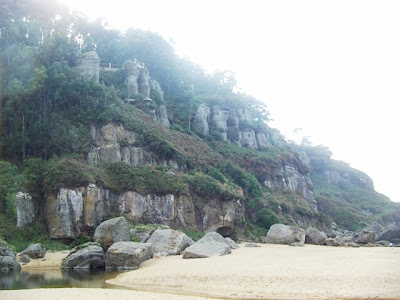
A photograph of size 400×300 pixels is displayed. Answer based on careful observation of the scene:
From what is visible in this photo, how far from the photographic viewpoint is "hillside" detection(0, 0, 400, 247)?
3478 centimetres

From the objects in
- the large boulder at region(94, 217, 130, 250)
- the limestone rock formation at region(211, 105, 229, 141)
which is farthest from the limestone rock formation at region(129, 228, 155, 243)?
the limestone rock formation at region(211, 105, 229, 141)

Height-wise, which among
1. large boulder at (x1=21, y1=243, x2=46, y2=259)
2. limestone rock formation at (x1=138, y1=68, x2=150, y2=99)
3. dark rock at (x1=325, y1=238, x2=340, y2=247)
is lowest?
dark rock at (x1=325, y1=238, x2=340, y2=247)

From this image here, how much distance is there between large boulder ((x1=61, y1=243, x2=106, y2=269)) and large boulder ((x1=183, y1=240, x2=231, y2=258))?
589 centimetres

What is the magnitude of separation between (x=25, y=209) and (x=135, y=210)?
9.81 m

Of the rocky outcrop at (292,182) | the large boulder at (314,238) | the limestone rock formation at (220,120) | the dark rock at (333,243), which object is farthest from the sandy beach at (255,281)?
the limestone rock formation at (220,120)

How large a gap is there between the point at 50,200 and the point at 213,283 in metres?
21.5

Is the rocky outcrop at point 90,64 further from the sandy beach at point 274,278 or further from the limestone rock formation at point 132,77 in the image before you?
the sandy beach at point 274,278

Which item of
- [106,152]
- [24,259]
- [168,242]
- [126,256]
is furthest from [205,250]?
[106,152]

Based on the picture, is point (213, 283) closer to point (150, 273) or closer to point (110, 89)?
point (150, 273)

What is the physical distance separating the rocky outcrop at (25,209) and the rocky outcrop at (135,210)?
49.0 inches

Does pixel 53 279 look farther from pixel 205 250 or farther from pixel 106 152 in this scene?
pixel 106 152

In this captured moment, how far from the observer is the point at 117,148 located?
44.2m

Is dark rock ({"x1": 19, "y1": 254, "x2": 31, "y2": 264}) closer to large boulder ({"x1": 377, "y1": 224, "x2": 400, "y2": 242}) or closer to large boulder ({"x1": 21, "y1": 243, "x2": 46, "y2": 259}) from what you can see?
large boulder ({"x1": 21, "y1": 243, "x2": 46, "y2": 259})

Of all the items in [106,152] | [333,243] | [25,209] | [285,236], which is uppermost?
[106,152]
